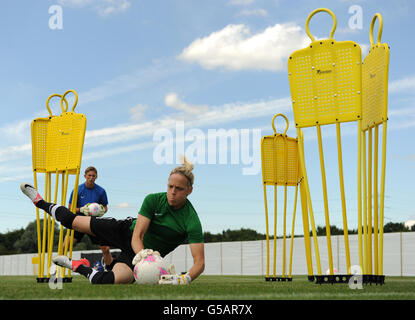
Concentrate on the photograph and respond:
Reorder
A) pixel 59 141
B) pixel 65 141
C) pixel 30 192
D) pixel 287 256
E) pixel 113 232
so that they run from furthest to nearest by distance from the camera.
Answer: pixel 287 256 < pixel 59 141 < pixel 65 141 < pixel 30 192 < pixel 113 232

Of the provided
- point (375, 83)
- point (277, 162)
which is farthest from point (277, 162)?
point (375, 83)

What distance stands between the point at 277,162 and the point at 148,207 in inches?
178

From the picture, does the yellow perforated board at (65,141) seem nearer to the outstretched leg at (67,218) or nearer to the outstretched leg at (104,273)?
the outstretched leg at (67,218)

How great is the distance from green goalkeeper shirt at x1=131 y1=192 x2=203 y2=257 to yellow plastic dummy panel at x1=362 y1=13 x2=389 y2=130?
2.31 metres

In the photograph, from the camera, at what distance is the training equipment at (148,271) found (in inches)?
209

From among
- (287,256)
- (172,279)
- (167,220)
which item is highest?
(167,220)

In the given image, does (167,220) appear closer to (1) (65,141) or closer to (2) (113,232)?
(2) (113,232)

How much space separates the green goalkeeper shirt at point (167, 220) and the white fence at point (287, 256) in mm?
14236

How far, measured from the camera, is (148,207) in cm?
584
